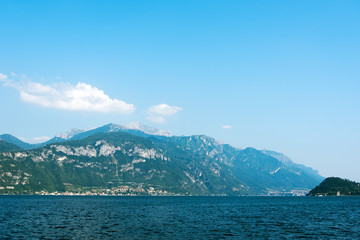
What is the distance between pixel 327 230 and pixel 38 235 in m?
73.9

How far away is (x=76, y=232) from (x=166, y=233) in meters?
22.2

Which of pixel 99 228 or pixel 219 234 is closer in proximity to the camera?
pixel 219 234

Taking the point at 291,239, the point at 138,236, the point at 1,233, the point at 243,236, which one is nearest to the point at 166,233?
the point at 138,236

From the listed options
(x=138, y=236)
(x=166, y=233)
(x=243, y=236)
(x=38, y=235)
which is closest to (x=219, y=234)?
(x=243, y=236)

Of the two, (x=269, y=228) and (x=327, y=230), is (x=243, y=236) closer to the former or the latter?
(x=269, y=228)

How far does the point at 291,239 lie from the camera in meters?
70.5

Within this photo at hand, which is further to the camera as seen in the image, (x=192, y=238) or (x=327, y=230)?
(x=327, y=230)

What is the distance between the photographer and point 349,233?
260 feet

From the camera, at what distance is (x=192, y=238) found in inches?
2798

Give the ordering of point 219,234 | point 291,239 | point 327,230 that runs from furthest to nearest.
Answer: point 327,230, point 219,234, point 291,239

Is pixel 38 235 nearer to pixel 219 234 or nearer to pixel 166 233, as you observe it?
pixel 166 233

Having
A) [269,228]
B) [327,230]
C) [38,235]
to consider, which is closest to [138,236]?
[38,235]

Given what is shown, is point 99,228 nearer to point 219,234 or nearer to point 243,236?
point 219,234

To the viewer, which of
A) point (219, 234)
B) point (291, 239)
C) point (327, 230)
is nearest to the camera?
point (291, 239)
